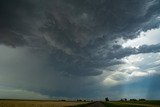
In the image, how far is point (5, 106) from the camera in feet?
146
